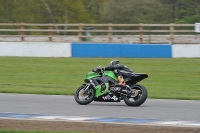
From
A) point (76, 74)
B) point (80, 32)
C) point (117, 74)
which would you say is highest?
point (80, 32)

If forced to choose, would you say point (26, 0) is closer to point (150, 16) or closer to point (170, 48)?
point (150, 16)

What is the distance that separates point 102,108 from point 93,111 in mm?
633

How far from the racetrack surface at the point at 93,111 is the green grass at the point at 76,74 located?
1637mm

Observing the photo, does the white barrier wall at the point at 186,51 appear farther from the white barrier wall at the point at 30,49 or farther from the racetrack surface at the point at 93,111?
the racetrack surface at the point at 93,111

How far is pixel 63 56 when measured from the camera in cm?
2875

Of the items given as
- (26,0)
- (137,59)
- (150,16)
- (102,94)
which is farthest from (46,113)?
(150,16)

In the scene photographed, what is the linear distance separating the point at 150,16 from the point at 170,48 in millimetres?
21510

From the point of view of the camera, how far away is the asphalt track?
37.0ft

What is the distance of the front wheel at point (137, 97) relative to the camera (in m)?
12.3

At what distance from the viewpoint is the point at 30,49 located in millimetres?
29641

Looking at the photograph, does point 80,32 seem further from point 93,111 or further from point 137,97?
point 93,111

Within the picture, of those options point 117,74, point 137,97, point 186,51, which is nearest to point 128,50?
point 186,51

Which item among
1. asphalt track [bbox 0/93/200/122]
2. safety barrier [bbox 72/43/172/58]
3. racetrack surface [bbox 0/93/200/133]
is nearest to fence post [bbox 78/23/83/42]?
safety barrier [bbox 72/43/172/58]

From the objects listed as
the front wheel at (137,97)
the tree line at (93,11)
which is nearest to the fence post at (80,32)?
the tree line at (93,11)
